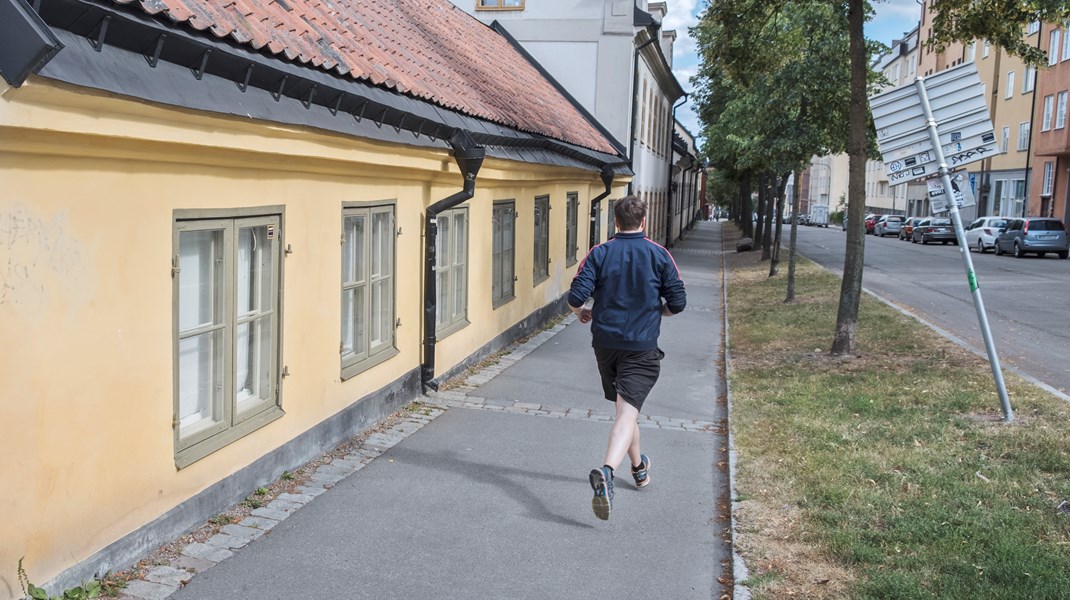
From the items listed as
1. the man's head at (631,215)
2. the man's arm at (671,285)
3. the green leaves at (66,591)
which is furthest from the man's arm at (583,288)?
the green leaves at (66,591)

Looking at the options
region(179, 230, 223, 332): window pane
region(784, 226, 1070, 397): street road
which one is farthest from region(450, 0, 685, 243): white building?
region(179, 230, 223, 332): window pane

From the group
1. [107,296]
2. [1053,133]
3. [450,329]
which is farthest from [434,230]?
[1053,133]

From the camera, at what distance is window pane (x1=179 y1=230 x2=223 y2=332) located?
16.3 feet

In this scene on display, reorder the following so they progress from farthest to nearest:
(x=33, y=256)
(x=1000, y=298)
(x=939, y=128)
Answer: (x=1000, y=298) < (x=939, y=128) < (x=33, y=256)

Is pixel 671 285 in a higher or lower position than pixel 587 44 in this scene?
lower

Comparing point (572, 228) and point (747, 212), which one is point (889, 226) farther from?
point (572, 228)

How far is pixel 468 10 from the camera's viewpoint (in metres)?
22.2

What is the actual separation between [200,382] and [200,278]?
0.56m

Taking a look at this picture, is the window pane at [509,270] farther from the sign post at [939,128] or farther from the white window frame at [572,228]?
the sign post at [939,128]

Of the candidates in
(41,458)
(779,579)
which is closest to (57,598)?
(41,458)

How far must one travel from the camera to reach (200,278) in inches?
203

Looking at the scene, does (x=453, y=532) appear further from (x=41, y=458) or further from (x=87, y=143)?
(x=87, y=143)

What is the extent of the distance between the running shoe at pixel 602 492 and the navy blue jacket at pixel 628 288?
737mm

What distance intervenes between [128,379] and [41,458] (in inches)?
26.1
